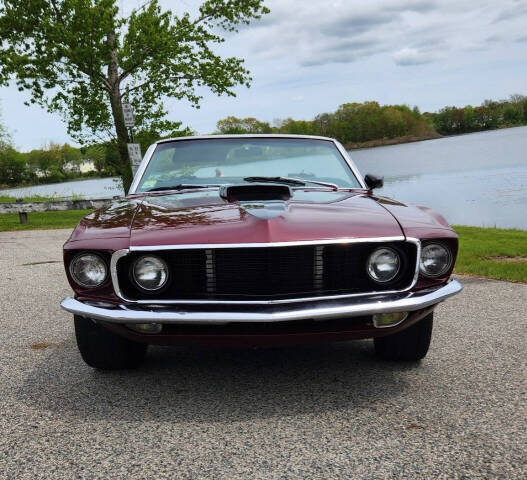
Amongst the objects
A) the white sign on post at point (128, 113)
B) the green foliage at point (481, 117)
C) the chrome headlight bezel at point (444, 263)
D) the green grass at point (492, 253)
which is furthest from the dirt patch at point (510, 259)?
the green foliage at point (481, 117)

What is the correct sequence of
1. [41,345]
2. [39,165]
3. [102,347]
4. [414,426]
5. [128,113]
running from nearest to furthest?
[414,426] → [102,347] → [41,345] → [128,113] → [39,165]

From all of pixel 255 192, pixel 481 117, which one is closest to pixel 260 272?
pixel 255 192

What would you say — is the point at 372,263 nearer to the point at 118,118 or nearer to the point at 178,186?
the point at 178,186

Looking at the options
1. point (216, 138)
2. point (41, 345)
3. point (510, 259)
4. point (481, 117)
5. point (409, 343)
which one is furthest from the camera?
point (481, 117)

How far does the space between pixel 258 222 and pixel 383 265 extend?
0.64m

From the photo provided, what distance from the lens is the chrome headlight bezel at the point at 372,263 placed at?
269 cm

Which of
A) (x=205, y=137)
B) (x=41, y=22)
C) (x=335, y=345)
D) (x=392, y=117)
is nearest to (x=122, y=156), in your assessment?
(x=41, y=22)

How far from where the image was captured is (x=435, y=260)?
2787mm

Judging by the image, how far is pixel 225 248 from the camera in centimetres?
255

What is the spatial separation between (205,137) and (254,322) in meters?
2.07

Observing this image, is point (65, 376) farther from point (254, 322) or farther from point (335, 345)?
point (335, 345)

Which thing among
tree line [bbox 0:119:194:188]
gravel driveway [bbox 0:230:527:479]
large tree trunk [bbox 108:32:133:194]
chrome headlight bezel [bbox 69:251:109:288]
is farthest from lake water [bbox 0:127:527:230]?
tree line [bbox 0:119:194:188]

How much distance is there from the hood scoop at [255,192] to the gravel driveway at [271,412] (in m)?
0.98

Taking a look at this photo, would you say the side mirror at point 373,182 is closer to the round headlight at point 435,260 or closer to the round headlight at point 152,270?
the round headlight at point 435,260
